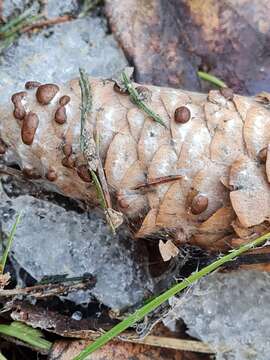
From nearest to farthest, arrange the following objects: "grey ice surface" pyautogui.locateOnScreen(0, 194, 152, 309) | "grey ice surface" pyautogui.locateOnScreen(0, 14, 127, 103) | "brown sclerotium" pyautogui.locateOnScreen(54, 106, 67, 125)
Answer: "brown sclerotium" pyautogui.locateOnScreen(54, 106, 67, 125)
"grey ice surface" pyautogui.locateOnScreen(0, 194, 152, 309)
"grey ice surface" pyautogui.locateOnScreen(0, 14, 127, 103)

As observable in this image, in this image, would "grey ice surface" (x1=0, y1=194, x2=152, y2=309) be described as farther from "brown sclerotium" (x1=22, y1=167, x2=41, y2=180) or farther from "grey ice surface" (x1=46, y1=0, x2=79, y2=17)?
"grey ice surface" (x1=46, y1=0, x2=79, y2=17)

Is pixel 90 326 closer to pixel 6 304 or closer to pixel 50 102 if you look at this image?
pixel 6 304

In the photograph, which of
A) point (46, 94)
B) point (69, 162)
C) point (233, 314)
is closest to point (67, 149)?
point (69, 162)

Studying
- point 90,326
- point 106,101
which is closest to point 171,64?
point 106,101

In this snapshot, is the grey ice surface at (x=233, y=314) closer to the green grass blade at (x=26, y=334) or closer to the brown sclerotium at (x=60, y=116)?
the green grass blade at (x=26, y=334)

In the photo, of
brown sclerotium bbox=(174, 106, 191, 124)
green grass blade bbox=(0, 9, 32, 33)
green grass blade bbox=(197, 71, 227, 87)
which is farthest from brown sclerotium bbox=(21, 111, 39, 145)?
green grass blade bbox=(197, 71, 227, 87)

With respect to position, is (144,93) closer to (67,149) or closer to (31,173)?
(67,149)

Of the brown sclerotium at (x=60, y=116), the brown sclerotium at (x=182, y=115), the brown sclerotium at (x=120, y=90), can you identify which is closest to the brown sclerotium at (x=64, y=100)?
the brown sclerotium at (x=60, y=116)
